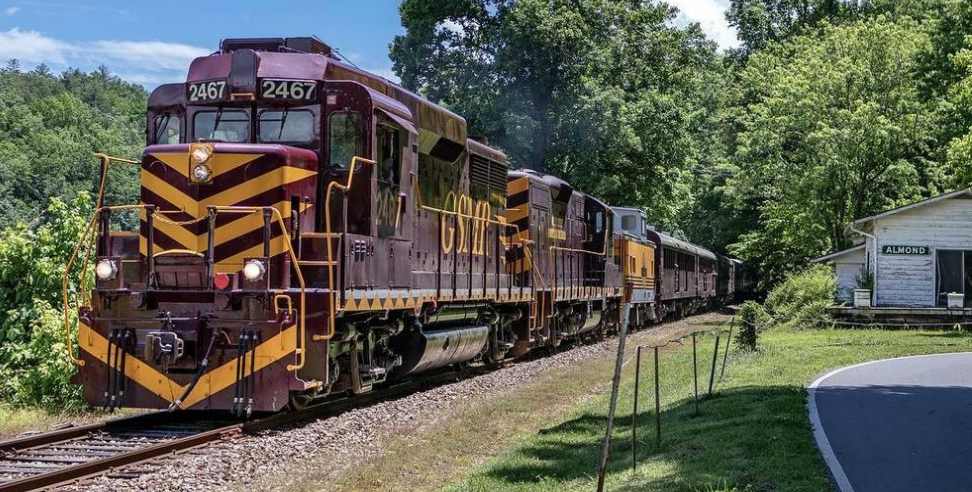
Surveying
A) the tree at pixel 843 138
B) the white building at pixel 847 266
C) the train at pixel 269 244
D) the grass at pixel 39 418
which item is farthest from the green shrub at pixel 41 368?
the tree at pixel 843 138

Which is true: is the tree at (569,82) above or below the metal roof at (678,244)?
above

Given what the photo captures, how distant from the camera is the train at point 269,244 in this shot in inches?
450

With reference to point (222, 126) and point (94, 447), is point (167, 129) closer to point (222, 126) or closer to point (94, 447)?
point (222, 126)

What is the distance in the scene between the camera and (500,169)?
19828 millimetres

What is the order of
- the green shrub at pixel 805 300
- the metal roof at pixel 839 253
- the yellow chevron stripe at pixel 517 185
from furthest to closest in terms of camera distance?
the metal roof at pixel 839 253 → the green shrub at pixel 805 300 → the yellow chevron stripe at pixel 517 185

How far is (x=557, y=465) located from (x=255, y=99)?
5862 mm

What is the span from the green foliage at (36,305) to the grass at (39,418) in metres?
0.53

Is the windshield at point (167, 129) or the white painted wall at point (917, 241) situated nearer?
the windshield at point (167, 129)

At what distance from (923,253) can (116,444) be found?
2978cm

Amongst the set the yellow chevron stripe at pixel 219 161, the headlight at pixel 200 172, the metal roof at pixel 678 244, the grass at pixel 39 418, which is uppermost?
the metal roof at pixel 678 244

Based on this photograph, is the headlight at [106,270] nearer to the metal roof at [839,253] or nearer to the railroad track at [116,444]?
the railroad track at [116,444]

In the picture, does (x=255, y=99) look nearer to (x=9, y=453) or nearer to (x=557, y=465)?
(x=9, y=453)

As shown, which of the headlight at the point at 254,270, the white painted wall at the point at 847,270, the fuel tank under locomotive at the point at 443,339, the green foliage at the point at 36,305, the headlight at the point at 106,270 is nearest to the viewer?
the headlight at the point at 254,270

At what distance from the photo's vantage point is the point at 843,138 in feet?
134
